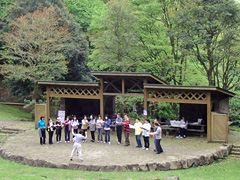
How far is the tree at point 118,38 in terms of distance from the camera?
23797mm

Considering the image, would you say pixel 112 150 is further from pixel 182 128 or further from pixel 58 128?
pixel 182 128

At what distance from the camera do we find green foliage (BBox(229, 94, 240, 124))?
2483cm

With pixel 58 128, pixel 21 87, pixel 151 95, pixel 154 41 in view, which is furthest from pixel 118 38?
pixel 21 87

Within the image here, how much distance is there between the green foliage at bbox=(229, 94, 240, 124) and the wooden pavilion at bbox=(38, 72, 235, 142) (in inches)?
214

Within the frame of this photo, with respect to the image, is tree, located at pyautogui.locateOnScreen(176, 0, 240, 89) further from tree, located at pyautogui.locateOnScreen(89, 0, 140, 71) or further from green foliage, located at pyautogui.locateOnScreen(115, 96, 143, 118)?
green foliage, located at pyautogui.locateOnScreen(115, 96, 143, 118)

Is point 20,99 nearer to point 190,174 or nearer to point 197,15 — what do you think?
point 197,15

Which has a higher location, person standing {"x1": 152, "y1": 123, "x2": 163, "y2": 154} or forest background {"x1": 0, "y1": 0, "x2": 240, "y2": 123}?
forest background {"x1": 0, "y1": 0, "x2": 240, "y2": 123}

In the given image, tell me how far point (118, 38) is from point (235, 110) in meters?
11.6

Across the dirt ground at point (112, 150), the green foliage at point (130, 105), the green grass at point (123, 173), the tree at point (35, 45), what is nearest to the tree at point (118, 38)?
the green foliage at point (130, 105)

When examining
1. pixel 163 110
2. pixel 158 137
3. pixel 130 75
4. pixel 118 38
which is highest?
pixel 118 38

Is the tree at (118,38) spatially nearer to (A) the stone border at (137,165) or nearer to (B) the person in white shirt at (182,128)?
(B) the person in white shirt at (182,128)

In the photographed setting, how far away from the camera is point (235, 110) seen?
2583 centimetres

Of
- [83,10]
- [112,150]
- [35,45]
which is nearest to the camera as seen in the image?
[112,150]

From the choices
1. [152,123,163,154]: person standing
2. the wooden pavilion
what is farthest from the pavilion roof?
[152,123,163,154]: person standing
